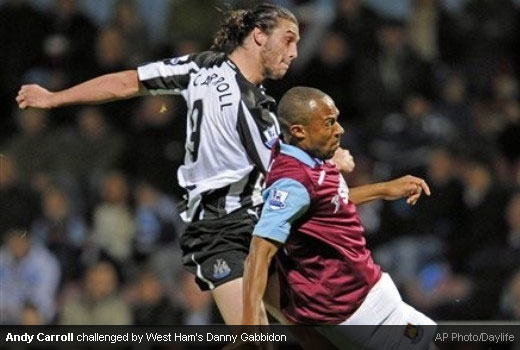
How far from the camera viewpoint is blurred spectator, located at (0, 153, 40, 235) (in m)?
11.0

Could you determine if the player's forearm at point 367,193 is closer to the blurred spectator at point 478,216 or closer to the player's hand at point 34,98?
the player's hand at point 34,98

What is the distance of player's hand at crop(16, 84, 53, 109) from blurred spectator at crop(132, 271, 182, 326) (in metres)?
3.81

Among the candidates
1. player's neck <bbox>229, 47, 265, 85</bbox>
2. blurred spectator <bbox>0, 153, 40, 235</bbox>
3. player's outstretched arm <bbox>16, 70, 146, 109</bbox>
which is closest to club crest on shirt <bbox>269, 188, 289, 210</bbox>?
player's neck <bbox>229, 47, 265, 85</bbox>

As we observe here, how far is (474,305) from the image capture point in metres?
9.72

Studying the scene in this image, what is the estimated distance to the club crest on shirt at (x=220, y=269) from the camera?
5.93 meters

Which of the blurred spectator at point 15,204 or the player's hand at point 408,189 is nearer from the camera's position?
the player's hand at point 408,189

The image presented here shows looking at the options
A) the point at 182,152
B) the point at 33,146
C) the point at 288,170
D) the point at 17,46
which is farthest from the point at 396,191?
the point at 17,46

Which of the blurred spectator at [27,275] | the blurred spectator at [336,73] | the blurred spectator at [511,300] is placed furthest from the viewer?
the blurred spectator at [336,73]

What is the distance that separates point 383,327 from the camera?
558 cm

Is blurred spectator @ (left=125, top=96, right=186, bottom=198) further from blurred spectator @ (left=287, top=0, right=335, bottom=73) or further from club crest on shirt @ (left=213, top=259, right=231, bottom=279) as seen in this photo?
club crest on shirt @ (left=213, top=259, right=231, bottom=279)

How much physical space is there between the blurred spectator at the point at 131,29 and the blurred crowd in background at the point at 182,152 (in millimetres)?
19

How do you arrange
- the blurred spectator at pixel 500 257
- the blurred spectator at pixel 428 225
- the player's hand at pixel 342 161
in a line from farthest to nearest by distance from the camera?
the blurred spectator at pixel 428 225 → the blurred spectator at pixel 500 257 → the player's hand at pixel 342 161

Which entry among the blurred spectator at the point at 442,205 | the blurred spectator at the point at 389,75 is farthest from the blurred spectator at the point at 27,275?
the blurred spectator at the point at 389,75

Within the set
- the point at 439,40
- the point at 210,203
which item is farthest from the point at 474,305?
the point at 210,203
